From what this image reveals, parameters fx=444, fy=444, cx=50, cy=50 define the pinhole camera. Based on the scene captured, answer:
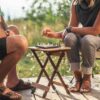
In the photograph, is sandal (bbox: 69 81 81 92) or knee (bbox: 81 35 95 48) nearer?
knee (bbox: 81 35 95 48)

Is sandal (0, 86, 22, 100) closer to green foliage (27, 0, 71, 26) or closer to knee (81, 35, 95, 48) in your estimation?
knee (81, 35, 95, 48)

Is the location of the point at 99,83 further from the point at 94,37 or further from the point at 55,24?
the point at 55,24

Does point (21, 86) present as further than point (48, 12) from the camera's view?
No

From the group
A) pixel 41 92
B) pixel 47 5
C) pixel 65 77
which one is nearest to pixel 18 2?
pixel 47 5

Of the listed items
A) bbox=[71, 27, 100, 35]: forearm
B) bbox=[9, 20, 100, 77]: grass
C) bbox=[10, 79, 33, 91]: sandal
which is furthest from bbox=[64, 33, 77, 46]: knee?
bbox=[9, 20, 100, 77]: grass

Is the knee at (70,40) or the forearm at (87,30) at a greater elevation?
the forearm at (87,30)

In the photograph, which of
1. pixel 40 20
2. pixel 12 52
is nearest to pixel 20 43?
pixel 12 52

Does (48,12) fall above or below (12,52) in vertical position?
below

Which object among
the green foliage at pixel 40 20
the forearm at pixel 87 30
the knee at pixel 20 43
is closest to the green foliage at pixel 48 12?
the green foliage at pixel 40 20

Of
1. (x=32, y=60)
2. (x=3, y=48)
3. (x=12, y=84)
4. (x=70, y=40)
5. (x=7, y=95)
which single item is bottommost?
(x=32, y=60)

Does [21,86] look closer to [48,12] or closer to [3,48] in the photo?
[3,48]

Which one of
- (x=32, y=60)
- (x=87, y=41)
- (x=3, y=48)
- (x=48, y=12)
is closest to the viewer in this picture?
(x=3, y=48)

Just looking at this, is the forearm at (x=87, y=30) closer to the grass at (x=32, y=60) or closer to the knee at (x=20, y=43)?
the knee at (x=20, y=43)

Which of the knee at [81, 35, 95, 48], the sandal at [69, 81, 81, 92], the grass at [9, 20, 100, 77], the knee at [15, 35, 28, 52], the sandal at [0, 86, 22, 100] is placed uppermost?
the knee at [15, 35, 28, 52]
